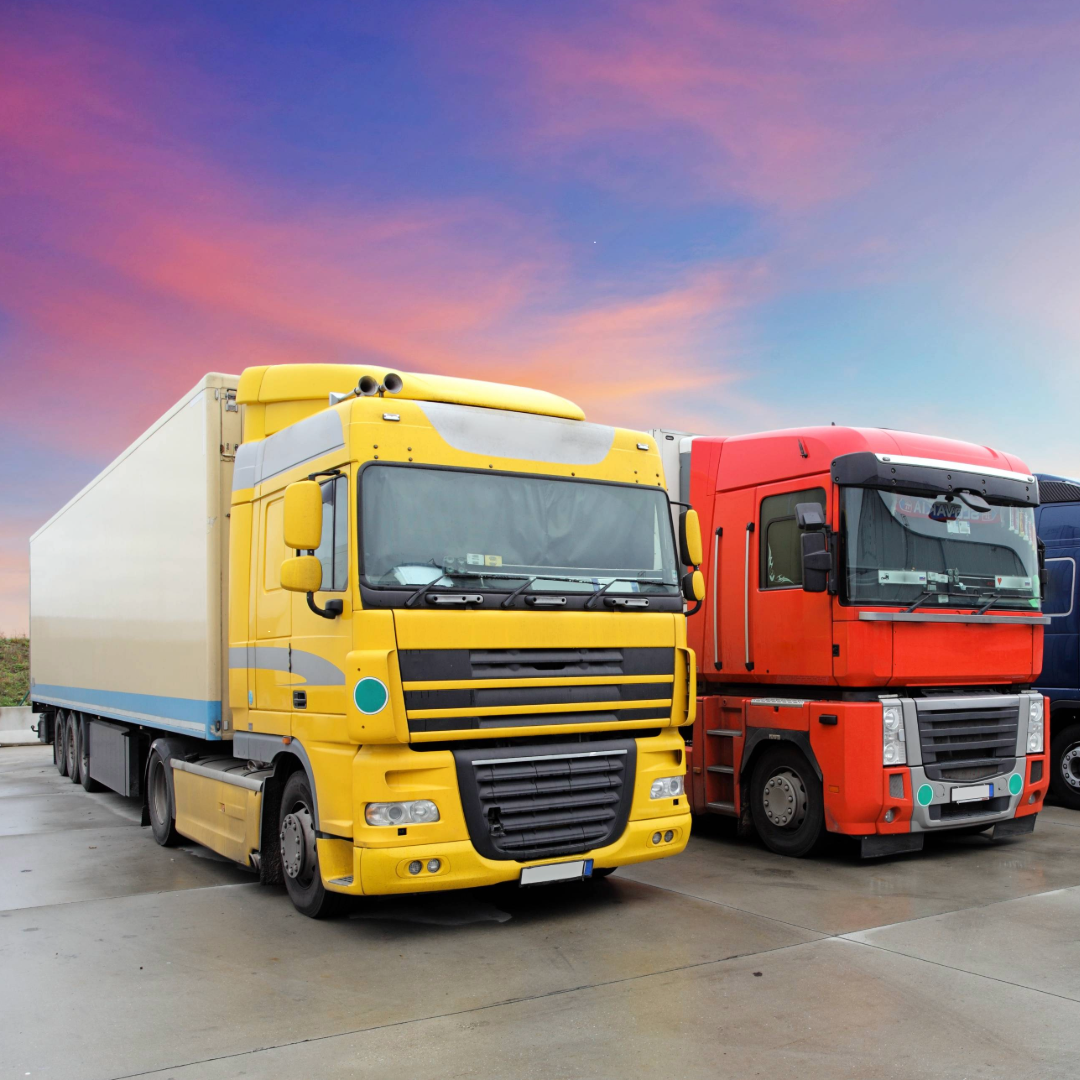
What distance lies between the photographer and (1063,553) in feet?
37.3

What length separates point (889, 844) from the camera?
27.2ft

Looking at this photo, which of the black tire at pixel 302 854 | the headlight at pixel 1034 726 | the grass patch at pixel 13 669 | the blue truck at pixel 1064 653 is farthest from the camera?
the grass patch at pixel 13 669

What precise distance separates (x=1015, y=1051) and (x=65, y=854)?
306 inches

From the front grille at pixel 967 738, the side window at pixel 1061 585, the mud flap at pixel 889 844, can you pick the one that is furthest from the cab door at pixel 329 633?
the side window at pixel 1061 585

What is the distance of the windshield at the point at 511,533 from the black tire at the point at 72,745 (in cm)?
1022

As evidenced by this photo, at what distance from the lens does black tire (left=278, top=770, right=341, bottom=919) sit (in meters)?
6.59

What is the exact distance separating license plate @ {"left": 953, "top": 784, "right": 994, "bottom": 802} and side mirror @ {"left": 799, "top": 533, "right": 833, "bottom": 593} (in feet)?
6.33

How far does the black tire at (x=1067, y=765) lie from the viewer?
36.8ft

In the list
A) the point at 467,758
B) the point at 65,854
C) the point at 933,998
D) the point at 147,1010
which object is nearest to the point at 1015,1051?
the point at 933,998

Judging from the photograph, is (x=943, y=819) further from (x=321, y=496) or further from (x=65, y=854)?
(x=65, y=854)

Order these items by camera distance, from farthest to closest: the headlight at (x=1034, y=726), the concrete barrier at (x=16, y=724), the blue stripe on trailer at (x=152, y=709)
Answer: the concrete barrier at (x=16, y=724) → the headlight at (x=1034, y=726) → the blue stripe on trailer at (x=152, y=709)

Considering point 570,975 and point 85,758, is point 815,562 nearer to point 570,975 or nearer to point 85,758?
point 570,975

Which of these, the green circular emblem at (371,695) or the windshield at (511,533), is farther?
the windshield at (511,533)

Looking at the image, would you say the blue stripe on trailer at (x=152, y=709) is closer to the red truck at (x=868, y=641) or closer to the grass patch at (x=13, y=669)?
the red truck at (x=868, y=641)
